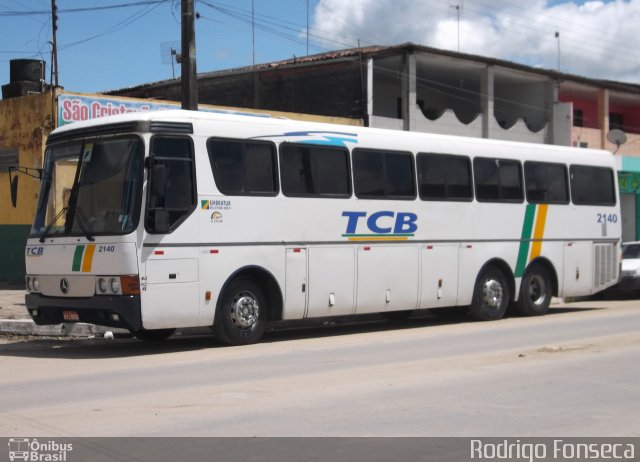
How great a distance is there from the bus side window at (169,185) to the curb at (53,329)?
3.55 metres

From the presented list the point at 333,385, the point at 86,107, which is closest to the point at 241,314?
the point at 333,385

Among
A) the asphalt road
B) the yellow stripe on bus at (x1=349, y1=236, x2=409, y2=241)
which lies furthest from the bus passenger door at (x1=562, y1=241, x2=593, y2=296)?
the yellow stripe on bus at (x1=349, y1=236, x2=409, y2=241)

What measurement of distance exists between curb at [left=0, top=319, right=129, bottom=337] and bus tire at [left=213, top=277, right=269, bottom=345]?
9.02 feet

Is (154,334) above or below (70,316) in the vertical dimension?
below

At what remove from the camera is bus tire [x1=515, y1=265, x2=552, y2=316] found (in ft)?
58.9

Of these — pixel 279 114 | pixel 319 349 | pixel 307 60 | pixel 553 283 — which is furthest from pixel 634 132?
pixel 319 349

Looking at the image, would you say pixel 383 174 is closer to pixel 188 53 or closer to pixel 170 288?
pixel 188 53

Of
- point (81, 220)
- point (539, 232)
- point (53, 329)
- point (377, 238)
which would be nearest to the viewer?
point (81, 220)


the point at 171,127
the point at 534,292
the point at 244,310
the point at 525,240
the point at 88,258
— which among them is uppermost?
the point at 171,127

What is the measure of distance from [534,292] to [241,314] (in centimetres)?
748

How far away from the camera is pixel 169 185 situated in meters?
12.3

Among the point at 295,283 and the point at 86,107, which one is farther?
the point at 86,107

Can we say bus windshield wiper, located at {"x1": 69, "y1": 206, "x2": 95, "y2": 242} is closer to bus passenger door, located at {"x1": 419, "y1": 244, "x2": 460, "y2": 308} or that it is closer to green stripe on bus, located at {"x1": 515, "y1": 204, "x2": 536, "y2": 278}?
bus passenger door, located at {"x1": 419, "y1": 244, "x2": 460, "y2": 308}
